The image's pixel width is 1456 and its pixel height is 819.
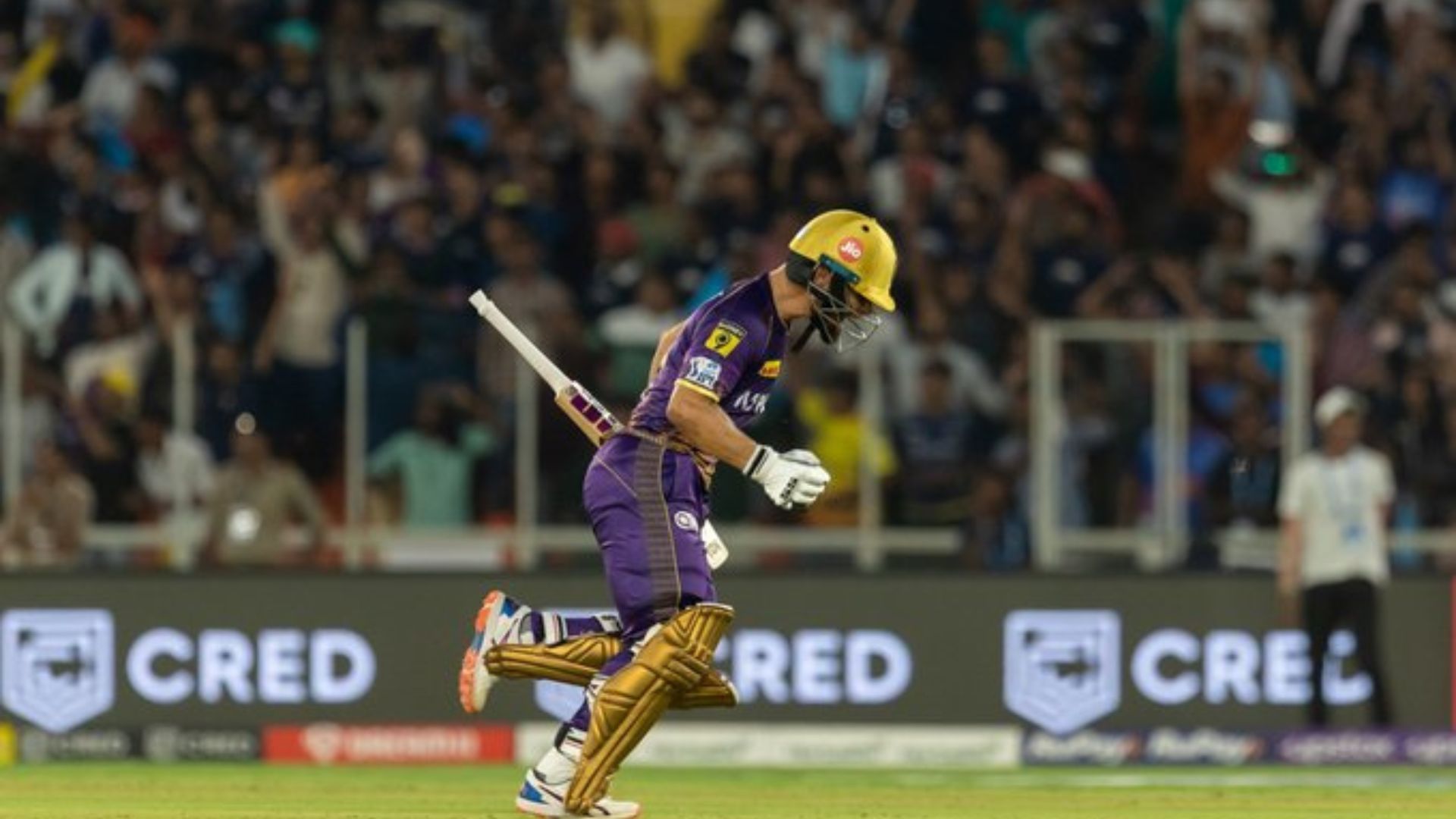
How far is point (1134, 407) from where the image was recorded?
19.0m

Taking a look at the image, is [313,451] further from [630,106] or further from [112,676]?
[630,106]

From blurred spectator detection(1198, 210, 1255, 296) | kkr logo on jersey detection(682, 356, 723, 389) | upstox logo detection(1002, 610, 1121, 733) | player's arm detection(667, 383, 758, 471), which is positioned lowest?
upstox logo detection(1002, 610, 1121, 733)

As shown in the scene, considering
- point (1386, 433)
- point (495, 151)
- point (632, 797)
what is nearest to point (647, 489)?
point (632, 797)

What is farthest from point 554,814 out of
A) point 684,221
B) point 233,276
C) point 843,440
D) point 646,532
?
point 684,221

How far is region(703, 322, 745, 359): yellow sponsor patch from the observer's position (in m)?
12.4

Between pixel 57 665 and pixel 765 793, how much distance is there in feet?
15.5

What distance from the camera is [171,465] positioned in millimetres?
19156

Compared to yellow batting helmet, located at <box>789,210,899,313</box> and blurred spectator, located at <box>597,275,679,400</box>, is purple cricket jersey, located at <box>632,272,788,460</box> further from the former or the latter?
blurred spectator, located at <box>597,275,679,400</box>

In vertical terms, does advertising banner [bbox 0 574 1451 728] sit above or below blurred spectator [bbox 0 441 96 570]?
below

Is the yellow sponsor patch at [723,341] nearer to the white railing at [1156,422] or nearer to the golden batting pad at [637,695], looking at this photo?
the golden batting pad at [637,695]

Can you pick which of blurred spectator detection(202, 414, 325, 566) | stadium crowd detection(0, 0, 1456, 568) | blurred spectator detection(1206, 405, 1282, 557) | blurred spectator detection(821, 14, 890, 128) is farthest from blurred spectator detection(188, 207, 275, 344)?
blurred spectator detection(1206, 405, 1282, 557)

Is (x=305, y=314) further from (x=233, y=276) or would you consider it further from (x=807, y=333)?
(x=807, y=333)

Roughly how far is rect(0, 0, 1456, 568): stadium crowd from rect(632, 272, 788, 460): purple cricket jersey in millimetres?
5872

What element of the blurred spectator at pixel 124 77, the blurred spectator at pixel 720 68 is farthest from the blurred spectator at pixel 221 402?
the blurred spectator at pixel 720 68
